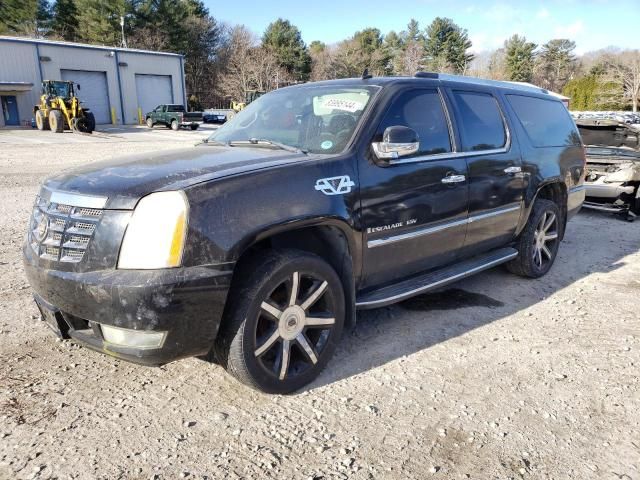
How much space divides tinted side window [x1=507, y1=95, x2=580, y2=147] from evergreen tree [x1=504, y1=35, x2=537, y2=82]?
70785mm

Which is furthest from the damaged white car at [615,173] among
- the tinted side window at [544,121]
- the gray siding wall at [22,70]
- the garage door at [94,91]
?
the garage door at [94,91]

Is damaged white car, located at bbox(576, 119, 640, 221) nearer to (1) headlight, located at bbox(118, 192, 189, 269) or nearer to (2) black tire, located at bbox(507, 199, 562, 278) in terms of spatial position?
(2) black tire, located at bbox(507, 199, 562, 278)

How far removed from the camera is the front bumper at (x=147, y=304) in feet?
7.88

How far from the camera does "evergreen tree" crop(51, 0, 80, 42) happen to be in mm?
51344

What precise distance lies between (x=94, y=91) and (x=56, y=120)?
12.5 metres

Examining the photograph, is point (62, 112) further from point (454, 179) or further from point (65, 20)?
point (65, 20)

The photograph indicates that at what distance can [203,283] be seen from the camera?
2486mm

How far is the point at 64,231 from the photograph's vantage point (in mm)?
2625

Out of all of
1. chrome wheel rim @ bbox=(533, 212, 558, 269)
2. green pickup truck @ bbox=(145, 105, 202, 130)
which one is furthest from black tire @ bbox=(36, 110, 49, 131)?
chrome wheel rim @ bbox=(533, 212, 558, 269)

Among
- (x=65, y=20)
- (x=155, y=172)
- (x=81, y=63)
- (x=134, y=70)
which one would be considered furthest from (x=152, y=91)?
(x=155, y=172)

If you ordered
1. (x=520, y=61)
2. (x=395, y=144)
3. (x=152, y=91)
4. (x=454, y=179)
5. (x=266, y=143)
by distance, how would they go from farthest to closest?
(x=520, y=61)
(x=152, y=91)
(x=454, y=179)
(x=266, y=143)
(x=395, y=144)

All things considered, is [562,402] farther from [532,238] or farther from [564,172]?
[564,172]

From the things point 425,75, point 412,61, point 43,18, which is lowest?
point 425,75

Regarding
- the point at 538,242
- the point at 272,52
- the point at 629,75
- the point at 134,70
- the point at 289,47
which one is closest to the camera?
the point at 538,242
